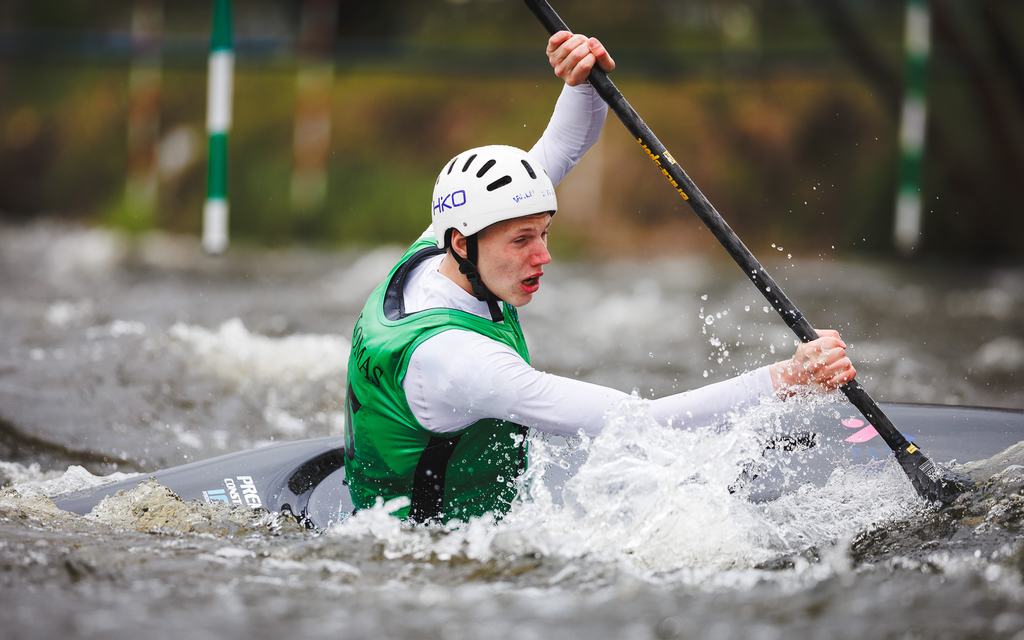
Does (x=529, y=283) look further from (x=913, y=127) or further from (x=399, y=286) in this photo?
(x=913, y=127)

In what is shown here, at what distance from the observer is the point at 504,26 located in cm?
1498

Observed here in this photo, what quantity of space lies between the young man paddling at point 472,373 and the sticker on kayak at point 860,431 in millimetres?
958

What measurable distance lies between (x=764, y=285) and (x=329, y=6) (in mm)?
11284

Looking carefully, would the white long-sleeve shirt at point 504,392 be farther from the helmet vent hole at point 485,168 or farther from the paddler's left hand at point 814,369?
the helmet vent hole at point 485,168

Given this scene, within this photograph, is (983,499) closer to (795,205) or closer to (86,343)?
(86,343)

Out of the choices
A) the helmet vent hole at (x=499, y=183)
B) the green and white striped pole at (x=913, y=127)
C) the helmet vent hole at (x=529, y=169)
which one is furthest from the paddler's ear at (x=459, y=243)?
the green and white striped pole at (x=913, y=127)

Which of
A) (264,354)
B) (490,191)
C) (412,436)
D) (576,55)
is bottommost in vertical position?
(412,436)

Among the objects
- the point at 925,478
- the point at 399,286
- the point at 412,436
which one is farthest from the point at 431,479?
the point at 925,478

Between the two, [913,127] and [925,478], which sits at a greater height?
[913,127]

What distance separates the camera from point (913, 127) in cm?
1109

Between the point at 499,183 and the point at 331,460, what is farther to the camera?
the point at 331,460

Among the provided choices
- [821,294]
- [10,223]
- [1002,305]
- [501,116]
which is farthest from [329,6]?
[1002,305]

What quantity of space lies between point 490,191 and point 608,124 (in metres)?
8.50

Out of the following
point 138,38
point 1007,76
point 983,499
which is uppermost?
point 138,38
